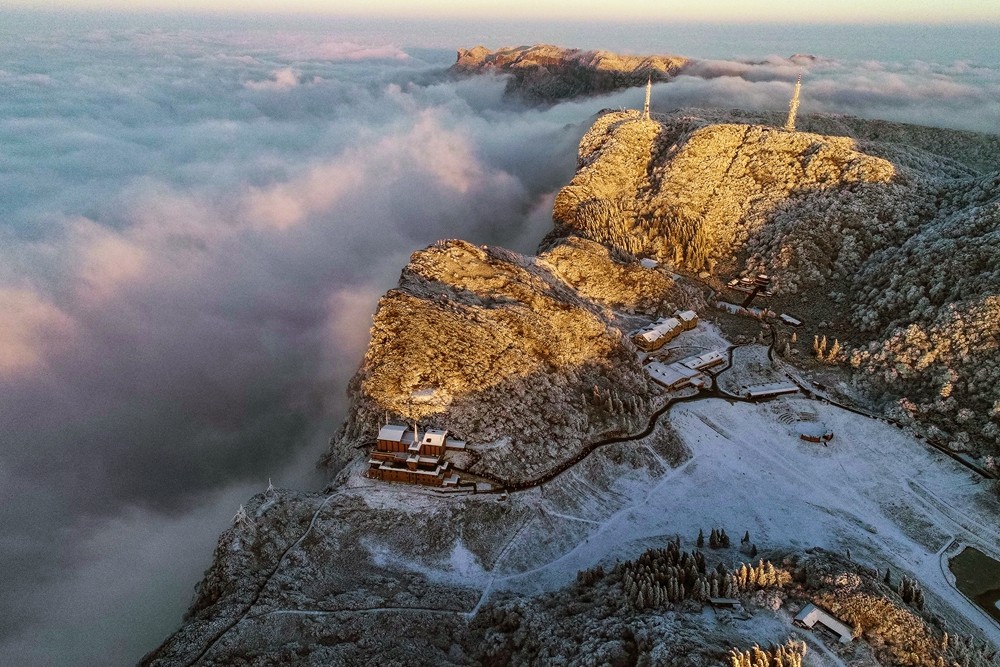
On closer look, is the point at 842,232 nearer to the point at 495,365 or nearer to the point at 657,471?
the point at 657,471

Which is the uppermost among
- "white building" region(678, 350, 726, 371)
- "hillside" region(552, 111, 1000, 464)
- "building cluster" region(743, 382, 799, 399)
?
"hillside" region(552, 111, 1000, 464)

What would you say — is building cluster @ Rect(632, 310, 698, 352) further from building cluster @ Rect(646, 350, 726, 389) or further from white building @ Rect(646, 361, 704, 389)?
white building @ Rect(646, 361, 704, 389)

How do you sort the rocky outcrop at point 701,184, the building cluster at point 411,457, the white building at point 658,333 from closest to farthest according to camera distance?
the building cluster at point 411,457 → the white building at point 658,333 → the rocky outcrop at point 701,184

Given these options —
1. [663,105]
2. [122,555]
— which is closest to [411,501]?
[122,555]

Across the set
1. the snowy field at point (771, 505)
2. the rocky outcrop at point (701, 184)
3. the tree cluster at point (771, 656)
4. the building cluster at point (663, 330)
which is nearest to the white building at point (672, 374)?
the building cluster at point (663, 330)

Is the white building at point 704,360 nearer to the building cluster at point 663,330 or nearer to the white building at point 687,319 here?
the building cluster at point 663,330

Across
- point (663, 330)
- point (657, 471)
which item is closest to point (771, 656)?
point (657, 471)

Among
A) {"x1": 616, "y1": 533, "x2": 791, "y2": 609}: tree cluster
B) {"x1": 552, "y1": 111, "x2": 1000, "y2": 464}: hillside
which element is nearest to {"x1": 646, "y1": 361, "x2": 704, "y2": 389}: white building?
{"x1": 552, "y1": 111, "x2": 1000, "y2": 464}: hillside
